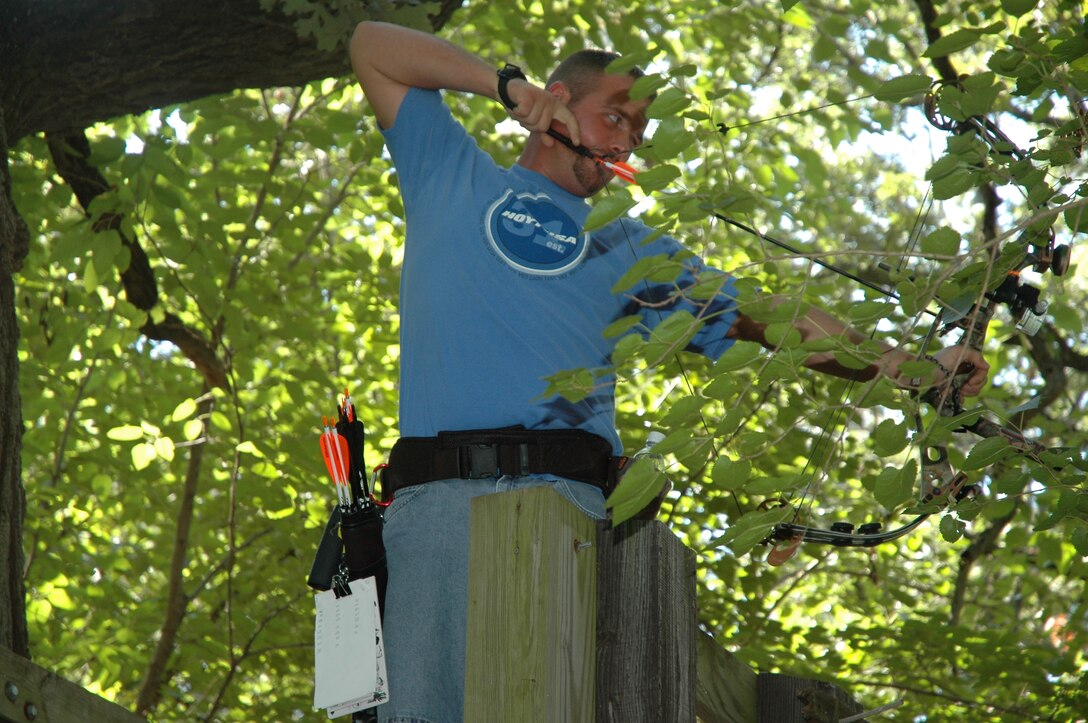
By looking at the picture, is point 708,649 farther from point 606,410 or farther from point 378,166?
point 378,166

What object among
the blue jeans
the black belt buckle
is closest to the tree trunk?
the blue jeans

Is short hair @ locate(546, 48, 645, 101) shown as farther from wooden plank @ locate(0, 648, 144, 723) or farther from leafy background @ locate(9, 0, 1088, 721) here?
wooden plank @ locate(0, 648, 144, 723)

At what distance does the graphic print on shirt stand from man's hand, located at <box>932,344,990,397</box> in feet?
2.66

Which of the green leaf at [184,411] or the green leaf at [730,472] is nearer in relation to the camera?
the green leaf at [730,472]

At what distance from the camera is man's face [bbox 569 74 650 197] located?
2.97 meters

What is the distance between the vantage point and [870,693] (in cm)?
591

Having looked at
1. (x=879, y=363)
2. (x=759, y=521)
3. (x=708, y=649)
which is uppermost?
(x=879, y=363)

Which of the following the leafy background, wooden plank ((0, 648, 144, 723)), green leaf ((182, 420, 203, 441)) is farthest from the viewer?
green leaf ((182, 420, 203, 441))

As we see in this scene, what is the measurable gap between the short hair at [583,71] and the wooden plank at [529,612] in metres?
1.46

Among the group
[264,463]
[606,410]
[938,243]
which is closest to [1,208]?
[606,410]

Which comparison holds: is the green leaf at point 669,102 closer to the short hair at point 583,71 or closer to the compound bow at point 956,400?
the compound bow at point 956,400

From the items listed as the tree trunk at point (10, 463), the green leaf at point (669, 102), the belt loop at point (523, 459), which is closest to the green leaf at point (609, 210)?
the green leaf at point (669, 102)

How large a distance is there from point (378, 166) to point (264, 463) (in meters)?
2.04

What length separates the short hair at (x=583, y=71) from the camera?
306 centimetres
